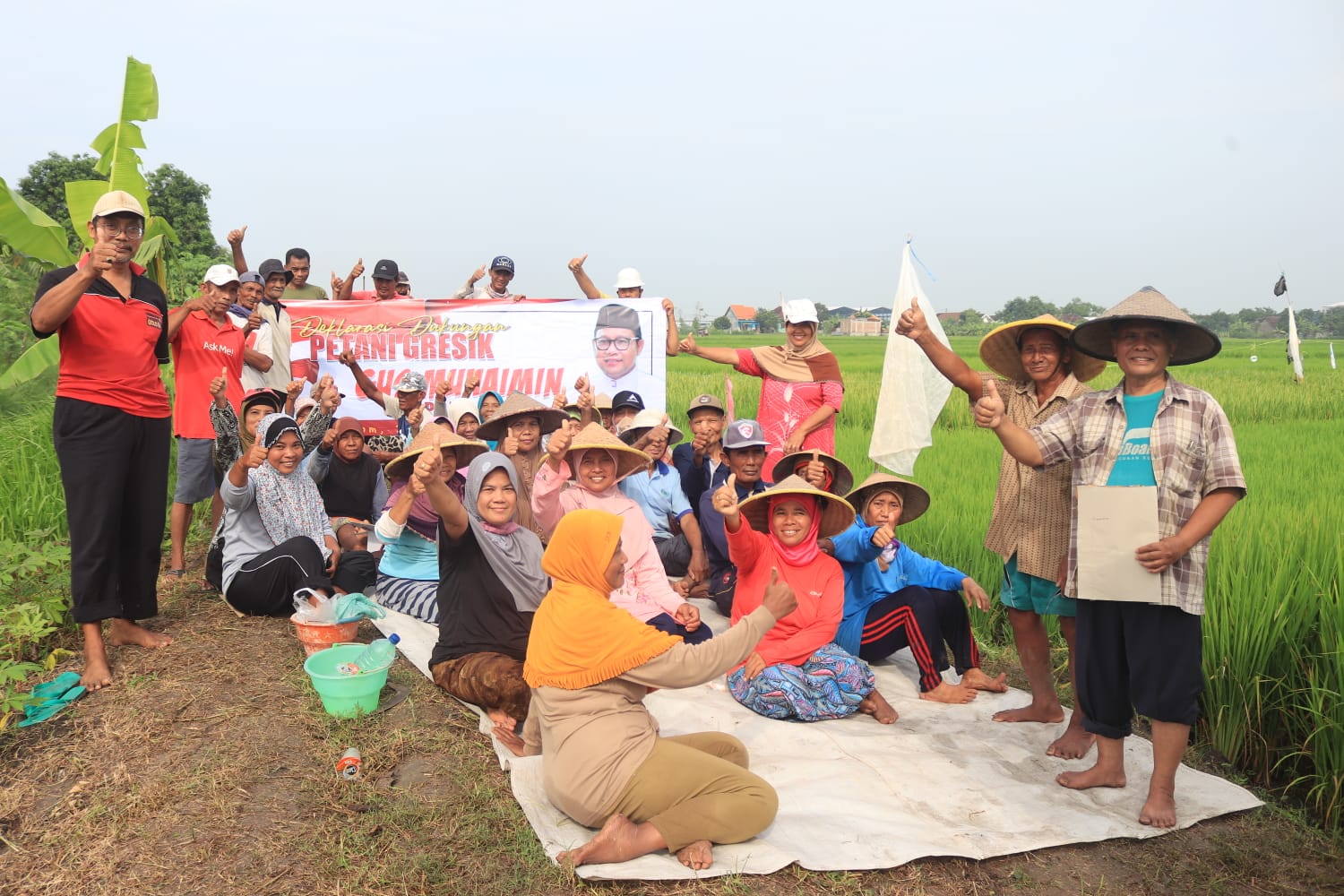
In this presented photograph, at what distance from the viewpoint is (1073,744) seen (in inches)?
141

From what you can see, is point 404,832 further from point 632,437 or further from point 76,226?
point 76,226

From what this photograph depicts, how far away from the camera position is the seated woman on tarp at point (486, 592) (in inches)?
151

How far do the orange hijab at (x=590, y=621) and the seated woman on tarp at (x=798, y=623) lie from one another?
1.09 m

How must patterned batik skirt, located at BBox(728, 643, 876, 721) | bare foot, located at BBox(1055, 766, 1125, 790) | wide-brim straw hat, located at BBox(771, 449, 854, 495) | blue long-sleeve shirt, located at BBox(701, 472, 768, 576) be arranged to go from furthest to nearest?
blue long-sleeve shirt, located at BBox(701, 472, 768, 576)
wide-brim straw hat, located at BBox(771, 449, 854, 495)
patterned batik skirt, located at BBox(728, 643, 876, 721)
bare foot, located at BBox(1055, 766, 1125, 790)

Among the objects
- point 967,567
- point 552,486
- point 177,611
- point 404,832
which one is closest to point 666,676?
point 404,832

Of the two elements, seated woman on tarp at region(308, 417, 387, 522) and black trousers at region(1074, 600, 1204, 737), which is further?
seated woman on tarp at region(308, 417, 387, 522)

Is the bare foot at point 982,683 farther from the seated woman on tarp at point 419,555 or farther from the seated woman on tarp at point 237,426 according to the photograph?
the seated woman on tarp at point 237,426

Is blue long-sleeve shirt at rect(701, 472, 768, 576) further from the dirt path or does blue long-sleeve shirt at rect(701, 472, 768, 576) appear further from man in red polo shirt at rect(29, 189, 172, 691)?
man in red polo shirt at rect(29, 189, 172, 691)

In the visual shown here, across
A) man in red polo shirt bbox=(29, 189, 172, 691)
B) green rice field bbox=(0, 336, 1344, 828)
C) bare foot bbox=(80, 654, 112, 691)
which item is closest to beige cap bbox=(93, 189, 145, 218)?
man in red polo shirt bbox=(29, 189, 172, 691)

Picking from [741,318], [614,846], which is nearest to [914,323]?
[614,846]

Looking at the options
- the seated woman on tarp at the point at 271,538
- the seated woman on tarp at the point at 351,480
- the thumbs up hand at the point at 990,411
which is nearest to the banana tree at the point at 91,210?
the seated woman on tarp at the point at 351,480

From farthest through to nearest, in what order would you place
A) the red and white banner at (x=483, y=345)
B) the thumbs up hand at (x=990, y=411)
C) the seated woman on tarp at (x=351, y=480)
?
the red and white banner at (x=483, y=345) < the seated woman on tarp at (x=351, y=480) < the thumbs up hand at (x=990, y=411)

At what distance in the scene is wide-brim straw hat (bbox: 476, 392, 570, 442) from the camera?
208 inches

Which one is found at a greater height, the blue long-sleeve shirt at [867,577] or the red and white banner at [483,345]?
the red and white banner at [483,345]
